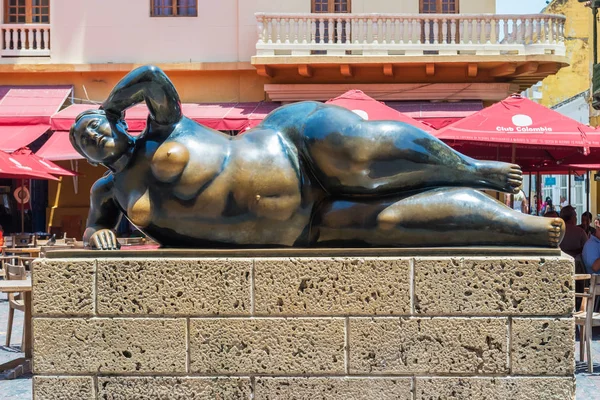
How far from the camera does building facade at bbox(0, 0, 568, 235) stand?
17.8 metres

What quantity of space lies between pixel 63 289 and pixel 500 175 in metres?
1.96

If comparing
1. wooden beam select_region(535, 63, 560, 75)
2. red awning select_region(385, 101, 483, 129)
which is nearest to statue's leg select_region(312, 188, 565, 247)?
red awning select_region(385, 101, 483, 129)

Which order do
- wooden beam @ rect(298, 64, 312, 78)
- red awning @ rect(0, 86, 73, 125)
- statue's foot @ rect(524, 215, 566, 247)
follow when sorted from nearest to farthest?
statue's foot @ rect(524, 215, 566, 247) < red awning @ rect(0, 86, 73, 125) < wooden beam @ rect(298, 64, 312, 78)

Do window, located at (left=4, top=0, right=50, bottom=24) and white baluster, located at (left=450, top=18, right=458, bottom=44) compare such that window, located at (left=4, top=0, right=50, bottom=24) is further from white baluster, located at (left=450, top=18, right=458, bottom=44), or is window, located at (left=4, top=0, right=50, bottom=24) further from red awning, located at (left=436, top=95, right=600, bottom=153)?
red awning, located at (left=436, top=95, right=600, bottom=153)

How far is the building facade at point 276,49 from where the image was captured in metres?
17.8

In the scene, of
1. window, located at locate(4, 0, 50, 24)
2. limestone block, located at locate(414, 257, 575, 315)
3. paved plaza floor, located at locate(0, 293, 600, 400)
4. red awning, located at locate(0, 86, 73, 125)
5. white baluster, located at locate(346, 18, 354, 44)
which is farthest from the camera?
window, located at locate(4, 0, 50, 24)

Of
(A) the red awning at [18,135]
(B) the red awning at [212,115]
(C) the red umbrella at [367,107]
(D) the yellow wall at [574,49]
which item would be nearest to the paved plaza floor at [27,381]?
(C) the red umbrella at [367,107]

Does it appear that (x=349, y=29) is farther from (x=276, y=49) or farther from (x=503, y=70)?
(x=503, y=70)

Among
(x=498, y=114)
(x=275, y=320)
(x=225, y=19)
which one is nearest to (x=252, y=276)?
(x=275, y=320)

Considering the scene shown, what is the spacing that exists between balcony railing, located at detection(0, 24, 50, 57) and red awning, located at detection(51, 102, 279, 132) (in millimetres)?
1820

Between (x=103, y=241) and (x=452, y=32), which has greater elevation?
(x=452, y=32)

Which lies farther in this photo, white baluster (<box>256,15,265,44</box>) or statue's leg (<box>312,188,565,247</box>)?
white baluster (<box>256,15,265,44</box>)

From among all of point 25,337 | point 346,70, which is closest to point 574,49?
point 346,70

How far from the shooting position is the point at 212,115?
692 inches
